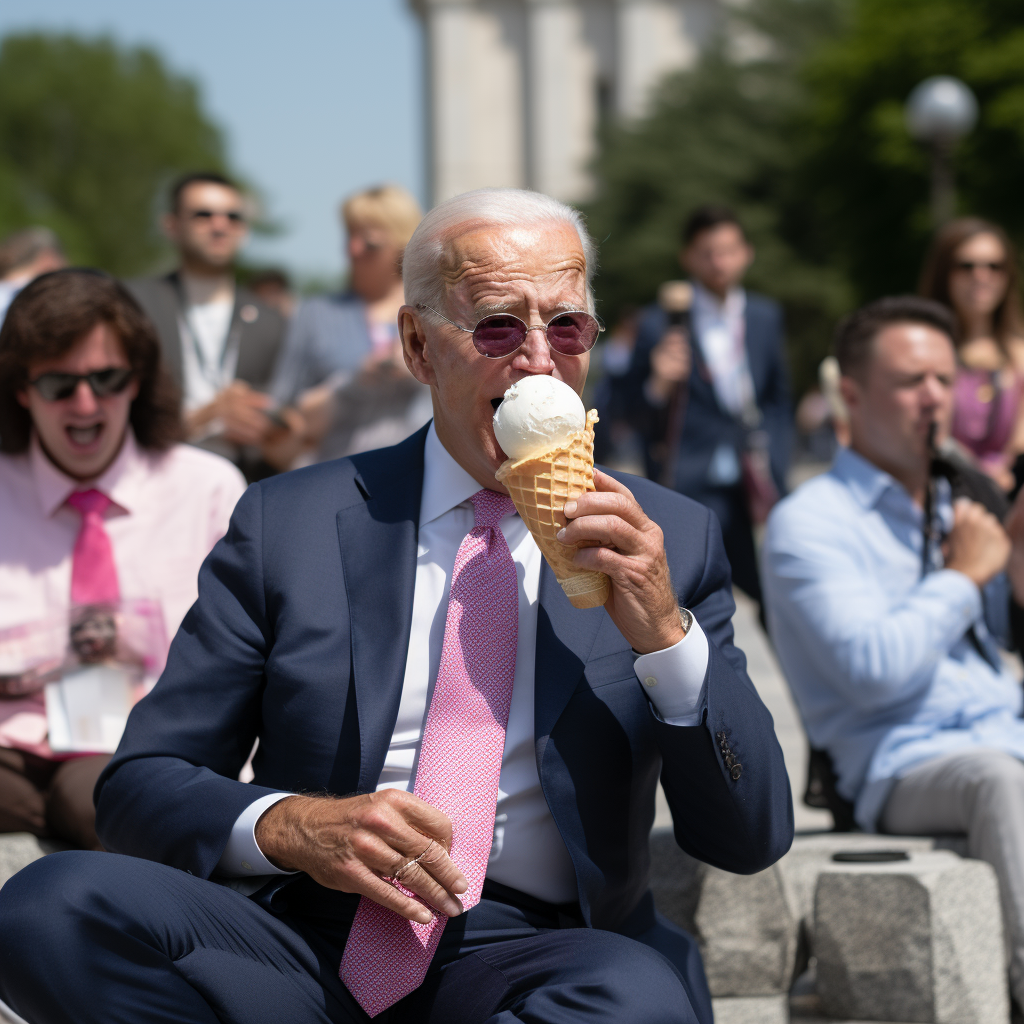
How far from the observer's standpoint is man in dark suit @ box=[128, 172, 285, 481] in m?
6.11

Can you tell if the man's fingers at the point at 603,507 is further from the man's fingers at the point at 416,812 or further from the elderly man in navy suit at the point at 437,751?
the man's fingers at the point at 416,812

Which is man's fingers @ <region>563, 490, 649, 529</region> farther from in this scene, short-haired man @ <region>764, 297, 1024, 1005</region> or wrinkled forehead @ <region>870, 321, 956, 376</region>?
wrinkled forehead @ <region>870, 321, 956, 376</region>

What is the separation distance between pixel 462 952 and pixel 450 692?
45 centimetres

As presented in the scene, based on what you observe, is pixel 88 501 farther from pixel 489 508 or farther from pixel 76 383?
pixel 489 508

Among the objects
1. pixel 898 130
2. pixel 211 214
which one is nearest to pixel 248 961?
pixel 211 214

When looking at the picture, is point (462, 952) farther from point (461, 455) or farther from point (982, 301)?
point (982, 301)

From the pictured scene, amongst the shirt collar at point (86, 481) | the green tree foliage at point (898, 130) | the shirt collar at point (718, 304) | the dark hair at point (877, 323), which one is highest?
the green tree foliage at point (898, 130)

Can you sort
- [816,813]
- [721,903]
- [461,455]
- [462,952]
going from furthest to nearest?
[816,813] → [721,903] → [461,455] → [462,952]

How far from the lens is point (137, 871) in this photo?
93.7 inches

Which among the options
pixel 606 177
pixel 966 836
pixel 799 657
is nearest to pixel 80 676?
pixel 799 657

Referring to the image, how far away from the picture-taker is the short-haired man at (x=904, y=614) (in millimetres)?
3756

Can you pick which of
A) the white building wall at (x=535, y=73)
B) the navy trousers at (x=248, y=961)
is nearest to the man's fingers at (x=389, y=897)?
the navy trousers at (x=248, y=961)

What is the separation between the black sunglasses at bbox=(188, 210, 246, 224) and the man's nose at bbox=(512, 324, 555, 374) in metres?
4.16

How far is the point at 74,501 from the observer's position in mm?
3748
